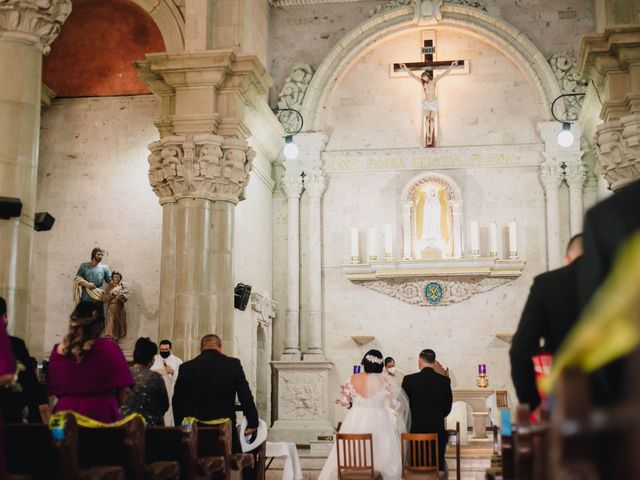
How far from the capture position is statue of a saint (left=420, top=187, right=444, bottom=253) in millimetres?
16344

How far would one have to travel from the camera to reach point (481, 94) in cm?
1695

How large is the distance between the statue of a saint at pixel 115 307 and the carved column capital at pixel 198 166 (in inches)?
102

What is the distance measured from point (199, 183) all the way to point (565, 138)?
6.16 m

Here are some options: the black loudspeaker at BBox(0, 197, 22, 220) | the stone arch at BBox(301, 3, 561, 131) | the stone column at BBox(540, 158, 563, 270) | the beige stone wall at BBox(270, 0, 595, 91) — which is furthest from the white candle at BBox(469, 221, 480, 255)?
the black loudspeaker at BBox(0, 197, 22, 220)

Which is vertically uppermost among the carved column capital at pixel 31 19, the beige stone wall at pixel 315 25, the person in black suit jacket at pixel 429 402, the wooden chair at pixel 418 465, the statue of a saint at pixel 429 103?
the beige stone wall at pixel 315 25

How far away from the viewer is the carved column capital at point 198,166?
40.7ft

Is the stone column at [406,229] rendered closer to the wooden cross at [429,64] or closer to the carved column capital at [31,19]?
the wooden cross at [429,64]

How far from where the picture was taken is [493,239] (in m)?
16.1

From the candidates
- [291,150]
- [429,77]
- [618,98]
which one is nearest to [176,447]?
[618,98]

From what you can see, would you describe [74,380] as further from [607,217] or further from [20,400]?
[607,217]

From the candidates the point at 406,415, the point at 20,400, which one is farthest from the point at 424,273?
the point at 20,400

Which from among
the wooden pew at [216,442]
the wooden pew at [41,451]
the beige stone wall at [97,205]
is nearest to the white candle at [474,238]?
the beige stone wall at [97,205]

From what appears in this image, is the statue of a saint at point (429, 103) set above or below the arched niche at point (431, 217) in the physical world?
above

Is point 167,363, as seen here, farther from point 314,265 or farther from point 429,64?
point 429,64
